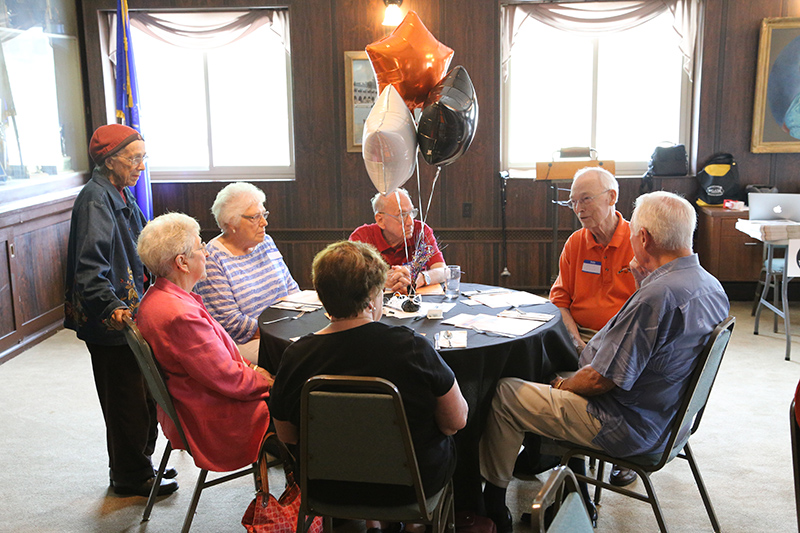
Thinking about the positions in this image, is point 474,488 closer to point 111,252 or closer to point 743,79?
point 111,252

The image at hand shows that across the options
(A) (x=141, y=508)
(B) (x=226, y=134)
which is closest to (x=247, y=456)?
(A) (x=141, y=508)

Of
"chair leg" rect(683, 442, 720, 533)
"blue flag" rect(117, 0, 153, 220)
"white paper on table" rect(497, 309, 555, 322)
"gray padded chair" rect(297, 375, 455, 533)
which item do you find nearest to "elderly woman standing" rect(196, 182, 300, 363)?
"white paper on table" rect(497, 309, 555, 322)

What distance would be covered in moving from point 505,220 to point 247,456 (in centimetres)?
423

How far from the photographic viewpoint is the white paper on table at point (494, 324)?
8.75 feet

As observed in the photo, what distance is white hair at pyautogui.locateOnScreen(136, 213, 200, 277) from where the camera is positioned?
8.04 feet

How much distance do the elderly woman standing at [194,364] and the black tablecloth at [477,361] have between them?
0.84 feet

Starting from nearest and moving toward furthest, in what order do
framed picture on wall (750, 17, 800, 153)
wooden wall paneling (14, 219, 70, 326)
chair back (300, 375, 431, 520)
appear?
chair back (300, 375, 431, 520), wooden wall paneling (14, 219, 70, 326), framed picture on wall (750, 17, 800, 153)

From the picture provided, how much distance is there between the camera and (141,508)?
2922mm

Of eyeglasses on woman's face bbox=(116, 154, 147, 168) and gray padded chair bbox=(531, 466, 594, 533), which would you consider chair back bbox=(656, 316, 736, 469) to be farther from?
eyeglasses on woman's face bbox=(116, 154, 147, 168)

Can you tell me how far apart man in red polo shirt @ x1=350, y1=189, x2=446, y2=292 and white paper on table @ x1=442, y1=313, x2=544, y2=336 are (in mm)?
531

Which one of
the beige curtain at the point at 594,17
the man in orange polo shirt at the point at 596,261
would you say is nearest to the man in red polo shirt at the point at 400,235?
the man in orange polo shirt at the point at 596,261

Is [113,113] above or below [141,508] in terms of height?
above

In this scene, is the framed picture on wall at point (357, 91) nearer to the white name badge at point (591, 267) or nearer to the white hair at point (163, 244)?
the white name badge at point (591, 267)

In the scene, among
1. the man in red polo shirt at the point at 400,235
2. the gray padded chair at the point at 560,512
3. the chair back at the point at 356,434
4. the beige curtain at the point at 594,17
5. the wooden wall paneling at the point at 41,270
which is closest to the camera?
the gray padded chair at the point at 560,512
